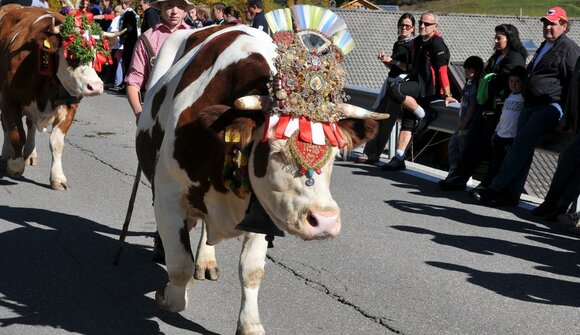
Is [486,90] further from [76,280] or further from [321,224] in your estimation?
[321,224]

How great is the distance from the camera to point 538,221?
8.94m

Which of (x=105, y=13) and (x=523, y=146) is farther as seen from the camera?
(x=105, y=13)

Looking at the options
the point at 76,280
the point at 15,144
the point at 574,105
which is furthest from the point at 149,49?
the point at 574,105

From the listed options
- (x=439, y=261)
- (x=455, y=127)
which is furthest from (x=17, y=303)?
(x=455, y=127)

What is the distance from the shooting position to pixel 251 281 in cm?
546

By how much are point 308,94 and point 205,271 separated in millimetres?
2258

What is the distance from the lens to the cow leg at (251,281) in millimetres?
5367

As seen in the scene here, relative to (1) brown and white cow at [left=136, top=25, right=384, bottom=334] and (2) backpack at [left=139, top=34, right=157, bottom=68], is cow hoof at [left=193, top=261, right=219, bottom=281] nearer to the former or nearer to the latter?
(1) brown and white cow at [left=136, top=25, right=384, bottom=334]

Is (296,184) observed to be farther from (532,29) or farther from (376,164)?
(532,29)

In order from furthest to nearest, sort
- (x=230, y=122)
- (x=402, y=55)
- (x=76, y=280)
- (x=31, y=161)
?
(x=402, y=55) → (x=31, y=161) → (x=76, y=280) → (x=230, y=122)

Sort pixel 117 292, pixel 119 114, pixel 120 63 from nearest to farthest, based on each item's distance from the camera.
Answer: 1. pixel 117 292
2. pixel 119 114
3. pixel 120 63

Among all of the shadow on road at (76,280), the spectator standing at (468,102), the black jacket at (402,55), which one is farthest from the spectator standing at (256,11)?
the shadow on road at (76,280)

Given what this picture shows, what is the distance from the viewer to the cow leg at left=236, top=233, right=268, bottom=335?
17.6 ft

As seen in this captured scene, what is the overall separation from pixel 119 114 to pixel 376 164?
571 centimetres
